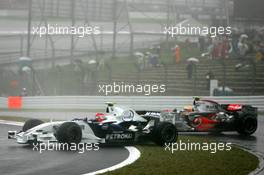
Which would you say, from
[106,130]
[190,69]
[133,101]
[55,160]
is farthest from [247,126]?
[55,160]

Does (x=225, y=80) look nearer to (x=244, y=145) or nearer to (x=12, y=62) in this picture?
(x=244, y=145)

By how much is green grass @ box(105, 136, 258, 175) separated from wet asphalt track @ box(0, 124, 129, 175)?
1.63 feet

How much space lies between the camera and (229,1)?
1969cm

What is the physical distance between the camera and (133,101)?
21.1 metres

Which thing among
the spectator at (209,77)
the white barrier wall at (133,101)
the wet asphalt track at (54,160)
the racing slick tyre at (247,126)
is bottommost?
the wet asphalt track at (54,160)

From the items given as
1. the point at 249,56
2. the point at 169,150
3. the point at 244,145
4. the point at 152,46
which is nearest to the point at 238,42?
the point at 249,56

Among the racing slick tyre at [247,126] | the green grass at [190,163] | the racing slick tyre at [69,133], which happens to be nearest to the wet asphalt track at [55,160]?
the racing slick tyre at [69,133]

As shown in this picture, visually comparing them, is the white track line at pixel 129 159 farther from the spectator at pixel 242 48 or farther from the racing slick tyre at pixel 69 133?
the spectator at pixel 242 48

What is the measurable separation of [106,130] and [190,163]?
2834mm

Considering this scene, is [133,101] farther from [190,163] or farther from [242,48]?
[190,163]

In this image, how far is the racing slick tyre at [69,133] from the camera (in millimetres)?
13039

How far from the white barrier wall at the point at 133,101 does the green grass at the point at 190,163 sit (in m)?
7.15

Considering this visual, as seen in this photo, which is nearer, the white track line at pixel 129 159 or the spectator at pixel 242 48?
the white track line at pixel 129 159

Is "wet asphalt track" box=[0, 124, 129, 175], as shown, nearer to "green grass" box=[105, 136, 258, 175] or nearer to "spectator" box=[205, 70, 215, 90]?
"green grass" box=[105, 136, 258, 175]
